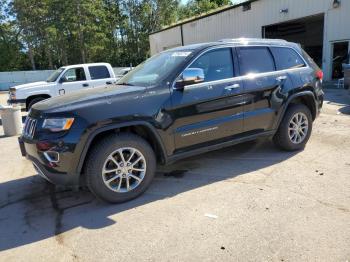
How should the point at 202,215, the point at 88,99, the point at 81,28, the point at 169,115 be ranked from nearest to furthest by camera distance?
the point at 202,215, the point at 88,99, the point at 169,115, the point at 81,28

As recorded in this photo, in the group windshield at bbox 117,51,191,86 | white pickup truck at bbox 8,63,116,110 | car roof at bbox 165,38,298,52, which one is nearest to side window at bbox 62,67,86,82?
white pickup truck at bbox 8,63,116,110

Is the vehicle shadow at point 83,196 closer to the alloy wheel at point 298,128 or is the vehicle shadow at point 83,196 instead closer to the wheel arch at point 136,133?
the alloy wheel at point 298,128

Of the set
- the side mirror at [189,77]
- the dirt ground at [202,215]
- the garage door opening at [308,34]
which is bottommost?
the dirt ground at [202,215]

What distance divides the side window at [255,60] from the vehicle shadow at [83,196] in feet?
4.64

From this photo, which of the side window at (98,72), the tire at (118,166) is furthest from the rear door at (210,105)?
the side window at (98,72)

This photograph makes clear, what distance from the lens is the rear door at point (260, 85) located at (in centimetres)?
505

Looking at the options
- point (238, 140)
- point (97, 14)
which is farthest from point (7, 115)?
point (97, 14)

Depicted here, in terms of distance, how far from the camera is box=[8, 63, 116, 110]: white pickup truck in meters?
11.5

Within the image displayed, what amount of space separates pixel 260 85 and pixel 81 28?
136 ft

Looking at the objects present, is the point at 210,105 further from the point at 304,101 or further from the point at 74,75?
the point at 74,75

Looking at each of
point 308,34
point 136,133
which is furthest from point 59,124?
point 308,34

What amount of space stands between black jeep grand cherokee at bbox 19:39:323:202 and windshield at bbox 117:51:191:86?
2 centimetres

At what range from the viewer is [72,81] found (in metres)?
11.9

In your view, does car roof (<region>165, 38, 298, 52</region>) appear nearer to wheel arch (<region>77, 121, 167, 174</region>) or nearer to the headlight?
wheel arch (<region>77, 121, 167, 174</region>)
